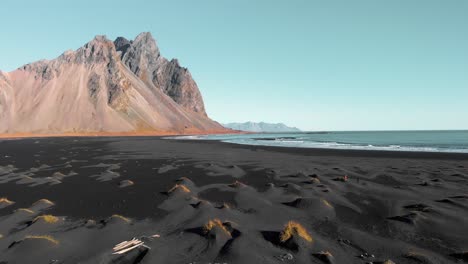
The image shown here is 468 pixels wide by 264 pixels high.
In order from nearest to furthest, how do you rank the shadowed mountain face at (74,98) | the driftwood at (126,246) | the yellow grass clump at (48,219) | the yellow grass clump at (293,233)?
1. the driftwood at (126,246)
2. the yellow grass clump at (293,233)
3. the yellow grass clump at (48,219)
4. the shadowed mountain face at (74,98)

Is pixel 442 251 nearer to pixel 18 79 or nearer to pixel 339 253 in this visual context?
pixel 339 253

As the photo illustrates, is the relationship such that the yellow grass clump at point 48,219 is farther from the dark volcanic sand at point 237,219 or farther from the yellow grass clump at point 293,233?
the yellow grass clump at point 293,233

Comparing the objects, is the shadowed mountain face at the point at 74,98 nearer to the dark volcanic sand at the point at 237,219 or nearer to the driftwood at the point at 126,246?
the dark volcanic sand at the point at 237,219

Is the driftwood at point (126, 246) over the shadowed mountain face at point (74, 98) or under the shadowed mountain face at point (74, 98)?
under

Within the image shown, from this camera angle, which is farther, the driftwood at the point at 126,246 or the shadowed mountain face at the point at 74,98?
the shadowed mountain face at the point at 74,98

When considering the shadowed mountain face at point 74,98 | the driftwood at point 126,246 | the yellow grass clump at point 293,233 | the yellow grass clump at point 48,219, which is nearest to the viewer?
the driftwood at point 126,246

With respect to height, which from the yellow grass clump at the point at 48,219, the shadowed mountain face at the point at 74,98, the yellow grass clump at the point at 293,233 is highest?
the shadowed mountain face at the point at 74,98

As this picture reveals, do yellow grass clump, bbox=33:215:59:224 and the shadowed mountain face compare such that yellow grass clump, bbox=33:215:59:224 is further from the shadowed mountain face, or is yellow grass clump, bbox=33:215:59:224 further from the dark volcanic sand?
the shadowed mountain face

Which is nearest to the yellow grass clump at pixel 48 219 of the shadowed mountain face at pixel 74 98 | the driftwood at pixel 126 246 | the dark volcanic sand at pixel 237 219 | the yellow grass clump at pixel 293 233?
the dark volcanic sand at pixel 237 219

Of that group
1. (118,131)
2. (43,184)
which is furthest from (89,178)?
→ (118,131)

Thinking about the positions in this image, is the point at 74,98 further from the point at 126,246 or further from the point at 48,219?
the point at 126,246

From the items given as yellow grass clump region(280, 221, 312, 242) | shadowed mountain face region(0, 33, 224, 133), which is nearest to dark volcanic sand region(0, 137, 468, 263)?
yellow grass clump region(280, 221, 312, 242)

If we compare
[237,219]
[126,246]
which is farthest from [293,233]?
[126,246]

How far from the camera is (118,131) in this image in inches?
6250
